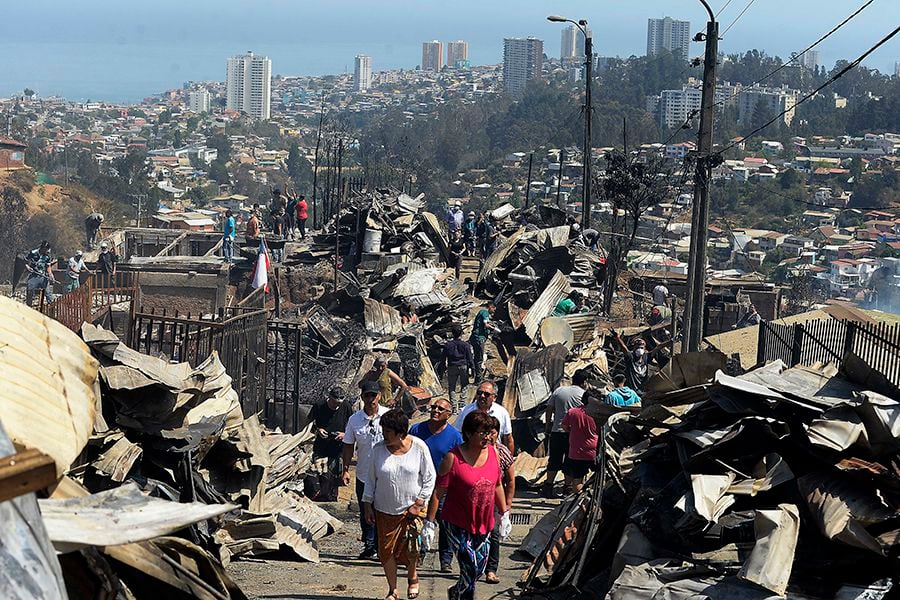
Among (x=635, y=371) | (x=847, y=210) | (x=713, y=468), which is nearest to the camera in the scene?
(x=713, y=468)

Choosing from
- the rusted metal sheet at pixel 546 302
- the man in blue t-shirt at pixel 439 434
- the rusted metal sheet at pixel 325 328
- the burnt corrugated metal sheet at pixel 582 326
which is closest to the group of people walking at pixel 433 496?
the man in blue t-shirt at pixel 439 434

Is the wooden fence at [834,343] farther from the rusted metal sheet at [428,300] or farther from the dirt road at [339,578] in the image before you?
the rusted metal sheet at [428,300]

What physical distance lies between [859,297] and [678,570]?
55029 millimetres

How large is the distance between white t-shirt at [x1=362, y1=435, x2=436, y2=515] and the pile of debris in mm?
985

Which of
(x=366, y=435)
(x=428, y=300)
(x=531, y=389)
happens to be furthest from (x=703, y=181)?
(x=366, y=435)

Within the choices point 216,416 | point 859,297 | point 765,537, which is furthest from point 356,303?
point 859,297

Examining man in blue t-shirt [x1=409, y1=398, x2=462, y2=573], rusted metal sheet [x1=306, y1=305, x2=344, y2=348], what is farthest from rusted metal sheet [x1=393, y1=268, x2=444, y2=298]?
man in blue t-shirt [x1=409, y1=398, x2=462, y2=573]

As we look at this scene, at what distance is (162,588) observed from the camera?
13.7ft

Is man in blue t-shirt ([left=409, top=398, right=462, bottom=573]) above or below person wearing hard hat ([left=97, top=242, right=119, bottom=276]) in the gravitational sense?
above

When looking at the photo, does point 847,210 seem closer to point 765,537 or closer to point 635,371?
point 635,371

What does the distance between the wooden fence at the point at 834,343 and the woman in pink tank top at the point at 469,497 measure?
276cm

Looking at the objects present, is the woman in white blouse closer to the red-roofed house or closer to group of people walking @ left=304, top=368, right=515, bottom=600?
group of people walking @ left=304, top=368, right=515, bottom=600

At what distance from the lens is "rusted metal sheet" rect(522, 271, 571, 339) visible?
20.6 metres

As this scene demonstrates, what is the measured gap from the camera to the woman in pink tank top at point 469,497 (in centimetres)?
674
